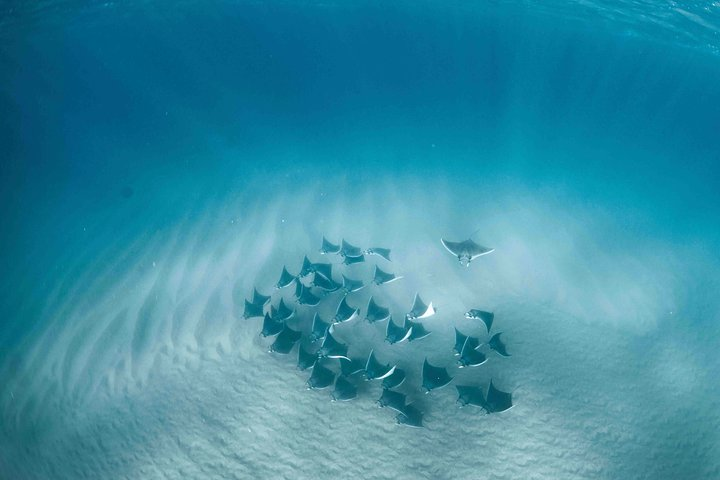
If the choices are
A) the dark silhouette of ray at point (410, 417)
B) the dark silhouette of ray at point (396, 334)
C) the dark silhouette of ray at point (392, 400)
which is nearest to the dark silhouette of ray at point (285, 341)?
the dark silhouette of ray at point (396, 334)

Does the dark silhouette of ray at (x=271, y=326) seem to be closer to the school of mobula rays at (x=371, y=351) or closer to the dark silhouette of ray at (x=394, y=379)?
the school of mobula rays at (x=371, y=351)

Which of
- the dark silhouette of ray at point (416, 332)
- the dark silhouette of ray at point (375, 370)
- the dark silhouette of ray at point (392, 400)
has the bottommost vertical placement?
the dark silhouette of ray at point (392, 400)

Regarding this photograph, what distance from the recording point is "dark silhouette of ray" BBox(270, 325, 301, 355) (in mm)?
8703

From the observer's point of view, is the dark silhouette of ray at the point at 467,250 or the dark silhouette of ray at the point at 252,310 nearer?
the dark silhouette of ray at the point at 252,310

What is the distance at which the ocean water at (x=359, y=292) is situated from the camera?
25.8 feet

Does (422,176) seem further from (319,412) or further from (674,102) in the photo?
(674,102)

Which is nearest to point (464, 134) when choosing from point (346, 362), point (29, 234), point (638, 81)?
point (638, 81)

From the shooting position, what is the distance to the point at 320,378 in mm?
7934

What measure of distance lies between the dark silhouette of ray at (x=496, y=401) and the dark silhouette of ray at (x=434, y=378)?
84 centimetres

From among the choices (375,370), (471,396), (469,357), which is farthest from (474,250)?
(375,370)

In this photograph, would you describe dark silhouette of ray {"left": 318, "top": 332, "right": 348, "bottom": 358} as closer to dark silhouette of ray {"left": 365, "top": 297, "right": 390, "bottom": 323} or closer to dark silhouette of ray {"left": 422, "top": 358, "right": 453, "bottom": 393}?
dark silhouette of ray {"left": 365, "top": 297, "right": 390, "bottom": 323}

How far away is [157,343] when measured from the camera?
10.1 m

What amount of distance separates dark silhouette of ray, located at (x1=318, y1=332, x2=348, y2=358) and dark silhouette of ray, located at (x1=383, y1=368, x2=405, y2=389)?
1.06 m

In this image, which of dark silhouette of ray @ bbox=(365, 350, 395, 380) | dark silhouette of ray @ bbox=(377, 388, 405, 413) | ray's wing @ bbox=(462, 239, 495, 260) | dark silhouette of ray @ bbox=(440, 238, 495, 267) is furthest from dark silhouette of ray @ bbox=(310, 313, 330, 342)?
ray's wing @ bbox=(462, 239, 495, 260)
